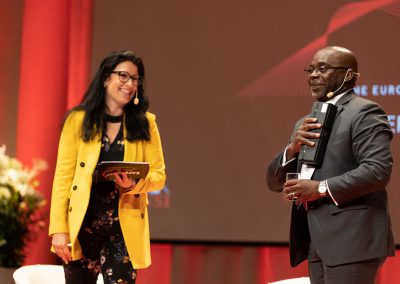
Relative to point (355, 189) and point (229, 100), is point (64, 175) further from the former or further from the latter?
point (229, 100)

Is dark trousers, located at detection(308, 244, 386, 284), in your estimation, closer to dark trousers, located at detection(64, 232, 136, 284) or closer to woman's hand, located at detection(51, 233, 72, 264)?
dark trousers, located at detection(64, 232, 136, 284)

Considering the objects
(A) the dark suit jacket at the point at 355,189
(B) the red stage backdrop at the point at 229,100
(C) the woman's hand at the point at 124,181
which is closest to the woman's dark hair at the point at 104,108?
(C) the woman's hand at the point at 124,181

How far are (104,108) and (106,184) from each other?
14.5 inches

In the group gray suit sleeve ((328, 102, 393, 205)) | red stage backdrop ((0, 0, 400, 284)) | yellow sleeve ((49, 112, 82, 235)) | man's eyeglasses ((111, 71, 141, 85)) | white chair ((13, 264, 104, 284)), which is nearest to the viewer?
gray suit sleeve ((328, 102, 393, 205))

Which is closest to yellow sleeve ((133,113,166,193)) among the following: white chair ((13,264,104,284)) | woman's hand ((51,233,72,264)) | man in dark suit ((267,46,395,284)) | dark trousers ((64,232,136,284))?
dark trousers ((64,232,136,284))

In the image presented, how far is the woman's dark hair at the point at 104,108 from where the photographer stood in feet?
10.2

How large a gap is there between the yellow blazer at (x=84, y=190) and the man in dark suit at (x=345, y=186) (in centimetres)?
70

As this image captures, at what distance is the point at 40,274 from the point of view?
3910 mm

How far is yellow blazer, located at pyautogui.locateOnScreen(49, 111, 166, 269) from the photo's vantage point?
9.83ft

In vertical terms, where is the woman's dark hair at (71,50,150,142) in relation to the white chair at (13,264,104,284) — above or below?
above

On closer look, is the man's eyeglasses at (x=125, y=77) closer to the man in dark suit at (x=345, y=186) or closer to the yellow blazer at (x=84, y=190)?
the yellow blazer at (x=84, y=190)

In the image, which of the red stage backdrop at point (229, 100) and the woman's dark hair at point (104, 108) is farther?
the red stage backdrop at point (229, 100)

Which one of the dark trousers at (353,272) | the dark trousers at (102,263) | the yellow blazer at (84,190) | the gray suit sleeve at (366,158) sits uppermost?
the gray suit sleeve at (366,158)

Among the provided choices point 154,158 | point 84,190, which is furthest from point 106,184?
point 154,158
